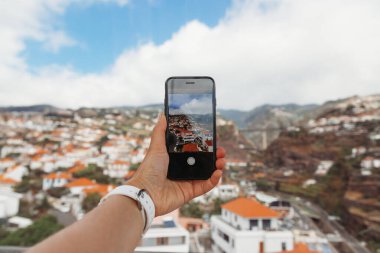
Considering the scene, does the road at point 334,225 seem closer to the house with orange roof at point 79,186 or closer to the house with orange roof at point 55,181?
the house with orange roof at point 79,186

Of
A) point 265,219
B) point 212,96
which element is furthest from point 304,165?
point 212,96

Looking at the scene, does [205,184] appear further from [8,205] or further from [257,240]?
[8,205]

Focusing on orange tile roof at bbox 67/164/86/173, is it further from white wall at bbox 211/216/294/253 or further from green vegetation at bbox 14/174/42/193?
white wall at bbox 211/216/294/253

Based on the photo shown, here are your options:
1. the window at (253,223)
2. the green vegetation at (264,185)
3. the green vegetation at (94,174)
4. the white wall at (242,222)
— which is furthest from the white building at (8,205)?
the green vegetation at (264,185)

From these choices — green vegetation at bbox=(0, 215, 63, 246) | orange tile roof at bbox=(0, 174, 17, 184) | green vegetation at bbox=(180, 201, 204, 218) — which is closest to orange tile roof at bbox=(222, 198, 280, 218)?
green vegetation at bbox=(180, 201, 204, 218)

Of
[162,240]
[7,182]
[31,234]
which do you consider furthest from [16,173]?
[162,240]

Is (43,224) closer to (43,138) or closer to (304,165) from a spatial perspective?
(304,165)
